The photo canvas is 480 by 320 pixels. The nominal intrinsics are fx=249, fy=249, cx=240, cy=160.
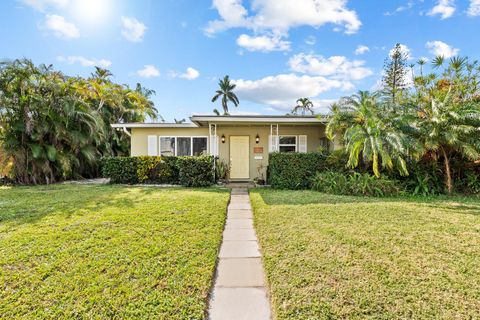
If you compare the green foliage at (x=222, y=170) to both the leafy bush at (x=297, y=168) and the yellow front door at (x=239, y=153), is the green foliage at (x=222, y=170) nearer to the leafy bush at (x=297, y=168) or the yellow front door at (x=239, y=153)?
the yellow front door at (x=239, y=153)

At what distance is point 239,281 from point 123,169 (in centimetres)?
870

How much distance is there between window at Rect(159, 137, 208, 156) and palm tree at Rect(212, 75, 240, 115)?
22.5 m

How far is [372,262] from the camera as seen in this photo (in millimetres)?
3035

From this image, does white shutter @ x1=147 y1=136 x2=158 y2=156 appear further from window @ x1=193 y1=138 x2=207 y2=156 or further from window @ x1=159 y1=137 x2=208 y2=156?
window @ x1=193 y1=138 x2=207 y2=156

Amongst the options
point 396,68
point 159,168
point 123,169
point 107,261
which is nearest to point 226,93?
point 396,68

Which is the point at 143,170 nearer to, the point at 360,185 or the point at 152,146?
the point at 152,146

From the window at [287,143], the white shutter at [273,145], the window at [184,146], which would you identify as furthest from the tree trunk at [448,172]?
the window at [184,146]

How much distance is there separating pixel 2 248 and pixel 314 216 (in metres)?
5.07

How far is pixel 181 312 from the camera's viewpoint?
2160 mm

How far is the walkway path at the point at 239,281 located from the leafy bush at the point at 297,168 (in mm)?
4507

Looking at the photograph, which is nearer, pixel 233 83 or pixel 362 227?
pixel 362 227

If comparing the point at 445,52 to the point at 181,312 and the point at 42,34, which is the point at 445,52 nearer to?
the point at 181,312

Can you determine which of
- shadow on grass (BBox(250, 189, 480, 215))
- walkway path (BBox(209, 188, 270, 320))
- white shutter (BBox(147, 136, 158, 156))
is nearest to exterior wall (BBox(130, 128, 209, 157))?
white shutter (BBox(147, 136, 158, 156))

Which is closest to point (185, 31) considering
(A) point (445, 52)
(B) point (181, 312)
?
(A) point (445, 52)
